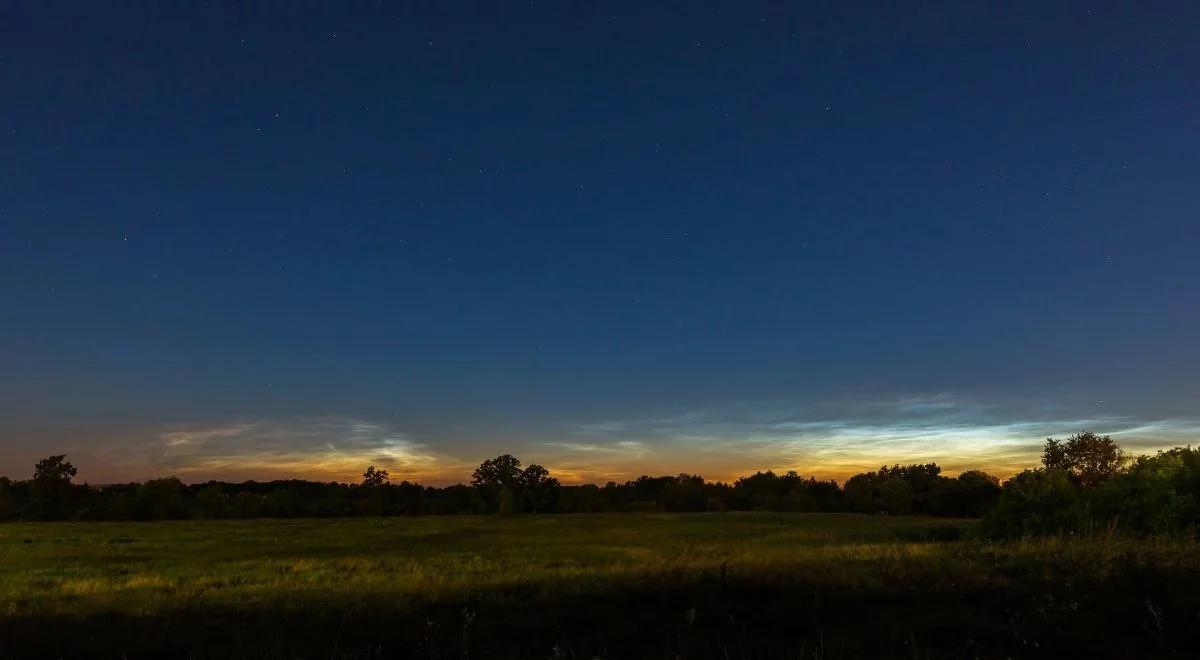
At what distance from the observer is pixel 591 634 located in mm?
12344

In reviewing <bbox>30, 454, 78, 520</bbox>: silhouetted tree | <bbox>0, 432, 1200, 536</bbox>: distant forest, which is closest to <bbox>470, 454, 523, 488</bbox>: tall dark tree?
<bbox>0, 432, 1200, 536</bbox>: distant forest

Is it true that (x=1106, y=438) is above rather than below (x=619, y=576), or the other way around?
above

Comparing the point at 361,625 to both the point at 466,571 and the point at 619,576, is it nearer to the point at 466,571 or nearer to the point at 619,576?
the point at 619,576

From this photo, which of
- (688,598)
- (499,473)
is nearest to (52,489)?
(499,473)

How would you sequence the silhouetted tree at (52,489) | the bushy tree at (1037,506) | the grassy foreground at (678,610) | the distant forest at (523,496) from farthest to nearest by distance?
the silhouetted tree at (52,489), the distant forest at (523,496), the bushy tree at (1037,506), the grassy foreground at (678,610)

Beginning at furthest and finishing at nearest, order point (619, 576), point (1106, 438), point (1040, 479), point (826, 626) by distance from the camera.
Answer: point (1106, 438)
point (1040, 479)
point (619, 576)
point (826, 626)

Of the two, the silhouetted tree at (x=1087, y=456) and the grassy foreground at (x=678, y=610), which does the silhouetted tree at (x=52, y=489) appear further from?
the silhouetted tree at (x=1087, y=456)

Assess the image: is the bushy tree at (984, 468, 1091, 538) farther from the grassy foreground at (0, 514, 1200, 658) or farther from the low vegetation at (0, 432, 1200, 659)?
the grassy foreground at (0, 514, 1200, 658)

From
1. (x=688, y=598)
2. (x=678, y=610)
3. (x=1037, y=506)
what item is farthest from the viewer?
(x=1037, y=506)

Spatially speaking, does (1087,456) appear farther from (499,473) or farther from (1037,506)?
(499,473)

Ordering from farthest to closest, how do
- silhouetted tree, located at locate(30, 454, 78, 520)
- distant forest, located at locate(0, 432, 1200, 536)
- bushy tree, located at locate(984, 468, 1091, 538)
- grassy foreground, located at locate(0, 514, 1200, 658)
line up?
1. silhouetted tree, located at locate(30, 454, 78, 520)
2. distant forest, located at locate(0, 432, 1200, 536)
3. bushy tree, located at locate(984, 468, 1091, 538)
4. grassy foreground, located at locate(0, 514, 1200, 658)

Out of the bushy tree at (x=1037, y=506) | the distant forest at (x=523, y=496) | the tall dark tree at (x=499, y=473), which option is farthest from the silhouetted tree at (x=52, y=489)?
the bushy tree at (x=1037, y=506)

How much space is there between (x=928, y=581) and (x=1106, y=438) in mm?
39975

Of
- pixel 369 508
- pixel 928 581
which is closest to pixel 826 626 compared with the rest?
pixel 928 581
